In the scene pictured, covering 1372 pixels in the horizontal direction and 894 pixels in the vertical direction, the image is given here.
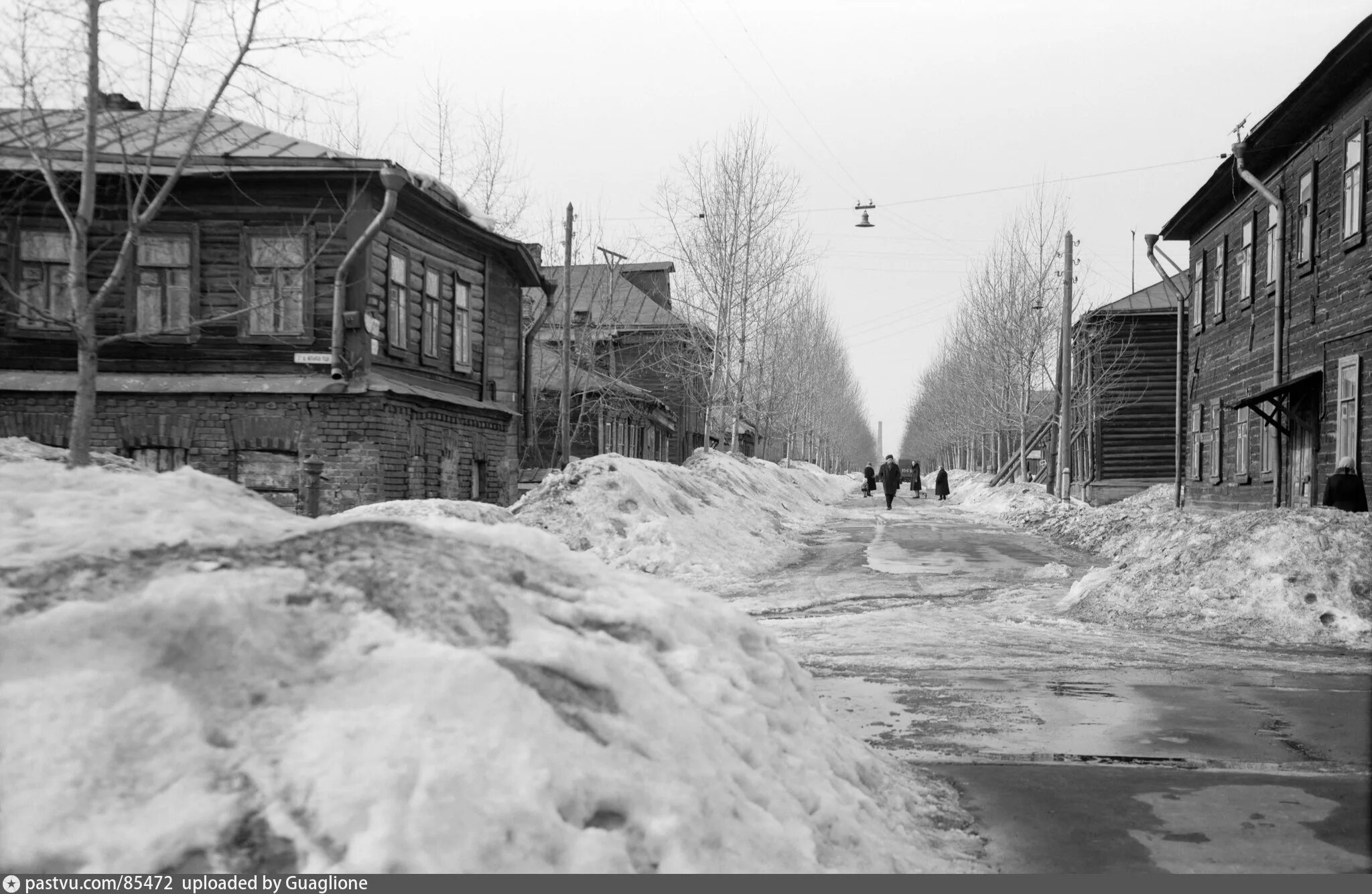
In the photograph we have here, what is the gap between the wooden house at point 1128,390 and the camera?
38.4 m

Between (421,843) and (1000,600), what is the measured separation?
10.6 m

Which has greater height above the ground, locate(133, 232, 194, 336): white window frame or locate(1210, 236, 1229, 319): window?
locate(1210, 236, 1229, 319): window

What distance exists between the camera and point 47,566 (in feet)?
11.3

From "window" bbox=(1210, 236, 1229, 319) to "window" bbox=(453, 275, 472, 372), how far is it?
16561 mm

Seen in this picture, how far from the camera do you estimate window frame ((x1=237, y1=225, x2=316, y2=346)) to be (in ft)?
57.4

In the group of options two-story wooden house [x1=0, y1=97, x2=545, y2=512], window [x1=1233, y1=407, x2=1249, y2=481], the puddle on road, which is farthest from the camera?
window [x1=1233, y1=407, x2=1249, y2=481]

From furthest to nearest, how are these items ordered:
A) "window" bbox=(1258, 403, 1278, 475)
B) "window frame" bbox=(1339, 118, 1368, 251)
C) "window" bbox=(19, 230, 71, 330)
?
"window" bbox=(1258, 403, 1278, 475)
"window" bbox=(19, 230, 71, 330)
"window frame" bbox=(1339, 118, 1368, 251)

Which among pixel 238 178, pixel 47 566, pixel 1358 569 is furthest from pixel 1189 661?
pixel 238 178

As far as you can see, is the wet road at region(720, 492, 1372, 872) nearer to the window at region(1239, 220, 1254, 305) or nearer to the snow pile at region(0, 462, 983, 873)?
the snow pile at region(0, 462, 983, 873)

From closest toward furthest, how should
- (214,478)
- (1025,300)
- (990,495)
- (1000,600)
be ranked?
1. (214,478)
2. (1000,600)
3. (990,495)
4. (1025,300)

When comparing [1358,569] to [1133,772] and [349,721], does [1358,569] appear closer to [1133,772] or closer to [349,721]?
[1133,772]

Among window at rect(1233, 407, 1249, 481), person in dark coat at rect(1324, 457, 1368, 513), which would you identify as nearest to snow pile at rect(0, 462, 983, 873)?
person in dark coat at rect(1324, 457, 1368, 513)

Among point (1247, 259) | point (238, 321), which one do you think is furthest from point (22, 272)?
point (1247, 259)

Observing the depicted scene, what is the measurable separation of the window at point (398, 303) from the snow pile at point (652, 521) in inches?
172
